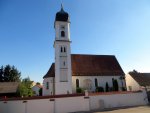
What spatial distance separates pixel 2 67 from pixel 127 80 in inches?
1663

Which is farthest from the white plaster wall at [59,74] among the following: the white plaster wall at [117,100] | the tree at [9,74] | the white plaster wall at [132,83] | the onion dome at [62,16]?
the tree at [9,74]

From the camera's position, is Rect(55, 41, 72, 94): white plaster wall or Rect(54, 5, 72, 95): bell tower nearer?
Rect(55, 41, 72, 94): white plaster wall

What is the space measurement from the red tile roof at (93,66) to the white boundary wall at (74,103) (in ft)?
39.0

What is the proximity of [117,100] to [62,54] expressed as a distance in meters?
13.6

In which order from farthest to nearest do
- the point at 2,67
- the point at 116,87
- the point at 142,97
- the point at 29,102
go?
the point at 2,67
the point at 116,87
the point at 142,97
the point at 29,102

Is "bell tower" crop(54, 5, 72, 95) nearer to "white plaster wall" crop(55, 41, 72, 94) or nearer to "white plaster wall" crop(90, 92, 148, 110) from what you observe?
"white plaster wall" crop(55, 41, 72, 94)

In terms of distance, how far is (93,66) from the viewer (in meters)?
37.8

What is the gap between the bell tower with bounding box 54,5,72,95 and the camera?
103ft

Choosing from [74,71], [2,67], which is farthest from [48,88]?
[2,67]

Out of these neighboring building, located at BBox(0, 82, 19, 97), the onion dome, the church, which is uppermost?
the onion dome

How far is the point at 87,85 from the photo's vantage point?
1401 inches

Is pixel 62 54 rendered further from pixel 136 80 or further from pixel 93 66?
pixel 136 80

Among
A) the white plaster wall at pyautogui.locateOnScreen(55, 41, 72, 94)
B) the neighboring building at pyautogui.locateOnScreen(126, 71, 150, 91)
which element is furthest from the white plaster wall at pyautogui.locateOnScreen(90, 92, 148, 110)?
the neighboring building at pyautogui.locateOnScreen(126, 71, 150, 91)

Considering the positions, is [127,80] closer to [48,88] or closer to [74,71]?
[74,71]
